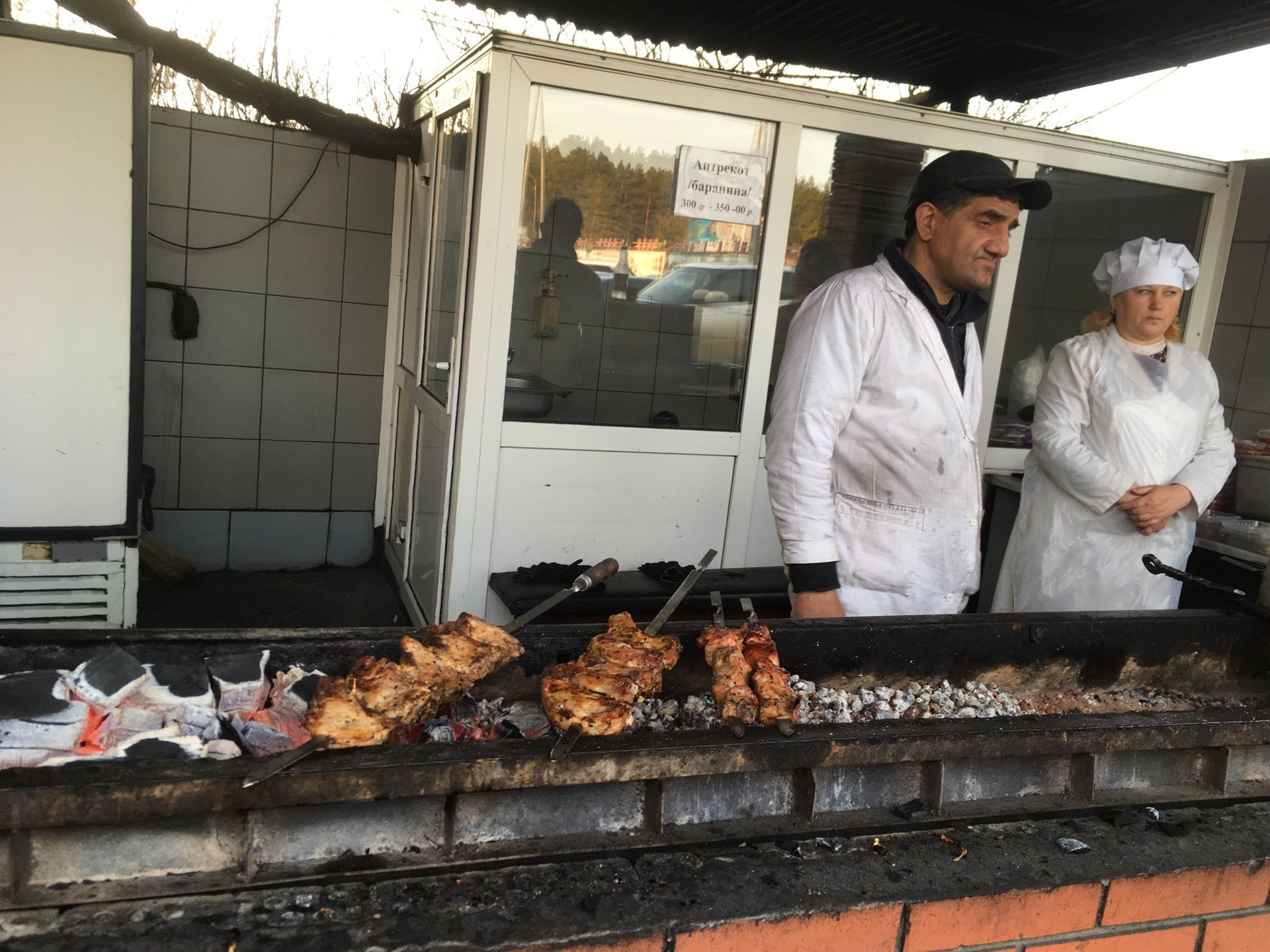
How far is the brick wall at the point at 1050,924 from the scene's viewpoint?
1539 millimetres

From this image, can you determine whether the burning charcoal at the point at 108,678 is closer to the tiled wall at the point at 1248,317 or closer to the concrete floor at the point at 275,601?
the concrete floor at the point at 275,601

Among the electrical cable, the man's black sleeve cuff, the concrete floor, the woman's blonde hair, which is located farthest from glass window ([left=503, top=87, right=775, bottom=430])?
the electrical cable

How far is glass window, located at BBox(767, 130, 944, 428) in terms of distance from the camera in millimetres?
4484

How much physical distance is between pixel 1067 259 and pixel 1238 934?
158 inches

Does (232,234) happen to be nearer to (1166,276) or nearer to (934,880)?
(1166,276)

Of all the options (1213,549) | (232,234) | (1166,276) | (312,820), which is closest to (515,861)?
(312,820)

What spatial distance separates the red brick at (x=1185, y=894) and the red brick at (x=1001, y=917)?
58mm

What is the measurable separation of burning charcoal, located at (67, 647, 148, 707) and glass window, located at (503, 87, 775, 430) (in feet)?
8.46

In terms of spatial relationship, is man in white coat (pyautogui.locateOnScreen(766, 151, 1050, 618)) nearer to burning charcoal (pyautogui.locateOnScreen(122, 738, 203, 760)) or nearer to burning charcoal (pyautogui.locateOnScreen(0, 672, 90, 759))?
burning charcoal (pyautogui.locateOnScreen(122, 738, 203, 760))

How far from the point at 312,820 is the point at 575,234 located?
3186 millimetres

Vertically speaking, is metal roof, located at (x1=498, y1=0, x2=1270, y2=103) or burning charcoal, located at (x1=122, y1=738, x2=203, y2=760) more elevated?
metal roof, located at (x1=498, y1=0, x2=1270, y2=103)

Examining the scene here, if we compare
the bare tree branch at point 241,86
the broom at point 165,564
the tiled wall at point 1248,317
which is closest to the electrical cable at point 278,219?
the bare tree branch at point 241,86

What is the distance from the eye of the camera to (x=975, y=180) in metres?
2.61

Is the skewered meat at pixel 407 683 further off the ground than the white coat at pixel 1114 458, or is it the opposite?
the white coat at pixel 1114 458
